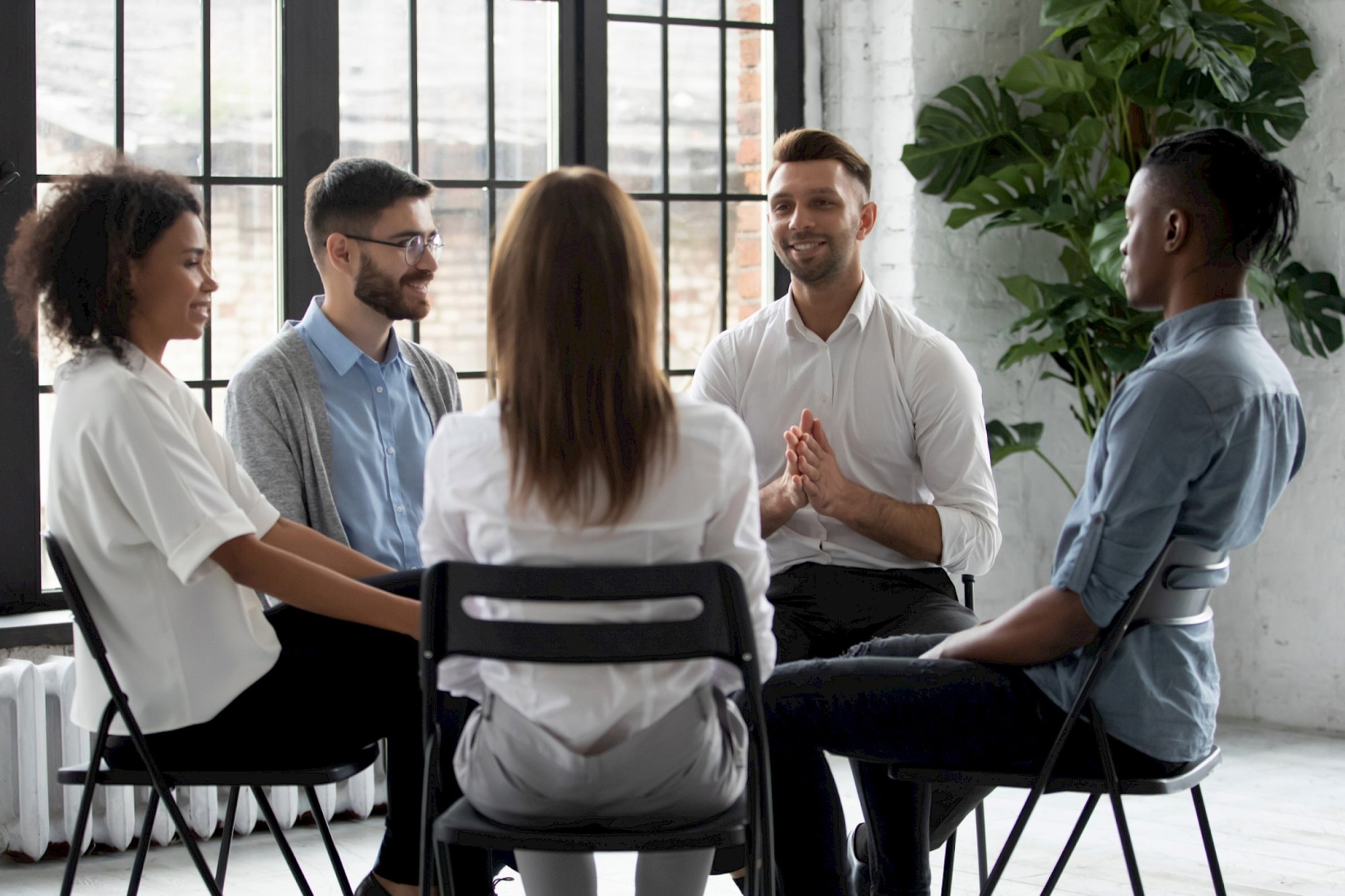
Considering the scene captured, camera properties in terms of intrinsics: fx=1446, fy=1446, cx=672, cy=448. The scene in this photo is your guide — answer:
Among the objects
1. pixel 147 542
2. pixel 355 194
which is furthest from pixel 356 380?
pixel 147 542

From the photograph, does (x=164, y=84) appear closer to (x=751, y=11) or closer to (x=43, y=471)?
(x=43, y=471)

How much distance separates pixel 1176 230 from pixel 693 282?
2452mm

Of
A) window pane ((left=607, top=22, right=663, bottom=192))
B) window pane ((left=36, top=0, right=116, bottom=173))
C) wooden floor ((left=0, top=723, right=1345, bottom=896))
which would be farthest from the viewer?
window pane ((left=607, top=22, right=663, bottom=192))

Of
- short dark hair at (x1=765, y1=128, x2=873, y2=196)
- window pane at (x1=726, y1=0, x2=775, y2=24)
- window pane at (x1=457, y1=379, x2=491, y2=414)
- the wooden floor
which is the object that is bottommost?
the wooden floor

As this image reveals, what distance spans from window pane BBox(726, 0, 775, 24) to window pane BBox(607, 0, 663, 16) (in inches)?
9.2

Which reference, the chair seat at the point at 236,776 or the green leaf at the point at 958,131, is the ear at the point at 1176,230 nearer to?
the chair seat at the point at 236,776

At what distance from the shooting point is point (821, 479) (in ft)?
8.29

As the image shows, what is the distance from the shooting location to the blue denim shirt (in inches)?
70.1

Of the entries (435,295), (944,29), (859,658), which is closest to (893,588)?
(859,658)

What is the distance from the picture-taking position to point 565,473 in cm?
161

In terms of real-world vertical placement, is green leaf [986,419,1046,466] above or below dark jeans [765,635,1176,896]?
above

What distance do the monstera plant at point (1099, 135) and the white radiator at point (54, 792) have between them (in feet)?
7.49

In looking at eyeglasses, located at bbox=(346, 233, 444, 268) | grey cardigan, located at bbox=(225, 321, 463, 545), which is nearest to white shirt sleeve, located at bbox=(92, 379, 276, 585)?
grey cardigan, located at bbox=(225, 321, 463, 545)

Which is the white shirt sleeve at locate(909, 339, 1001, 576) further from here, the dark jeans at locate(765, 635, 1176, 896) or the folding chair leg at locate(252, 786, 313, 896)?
the folding chair leg at locate(252, 786, 313, 896)
